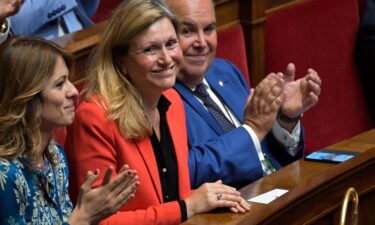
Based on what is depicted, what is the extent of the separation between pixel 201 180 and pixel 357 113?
0.61m

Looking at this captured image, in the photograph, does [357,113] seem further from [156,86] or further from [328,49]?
[156,86]

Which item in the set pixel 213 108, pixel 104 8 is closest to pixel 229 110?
pixel 213 108

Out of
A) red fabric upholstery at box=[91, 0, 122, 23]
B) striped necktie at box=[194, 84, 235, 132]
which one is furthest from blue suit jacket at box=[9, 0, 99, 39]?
striped necktie at box=[194, 84, 235, 132]

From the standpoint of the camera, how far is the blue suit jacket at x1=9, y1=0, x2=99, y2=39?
1573mm

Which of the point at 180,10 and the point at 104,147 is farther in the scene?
the point at 180,10

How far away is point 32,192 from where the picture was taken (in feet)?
3.39

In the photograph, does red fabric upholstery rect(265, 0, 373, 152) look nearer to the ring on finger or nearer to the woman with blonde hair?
the ring on finger

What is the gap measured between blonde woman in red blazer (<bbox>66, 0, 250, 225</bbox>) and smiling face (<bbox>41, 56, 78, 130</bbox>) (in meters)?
0.13

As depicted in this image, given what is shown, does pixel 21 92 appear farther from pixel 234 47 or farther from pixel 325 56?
pixel 325 56

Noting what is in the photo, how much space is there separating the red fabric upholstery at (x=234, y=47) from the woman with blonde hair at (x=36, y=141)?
1.84 ft

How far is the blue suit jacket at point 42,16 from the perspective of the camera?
157 cm

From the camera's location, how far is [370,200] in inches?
50.5

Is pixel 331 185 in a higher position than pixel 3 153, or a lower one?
lower

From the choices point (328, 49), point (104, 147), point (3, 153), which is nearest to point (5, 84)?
point (3, 153)
